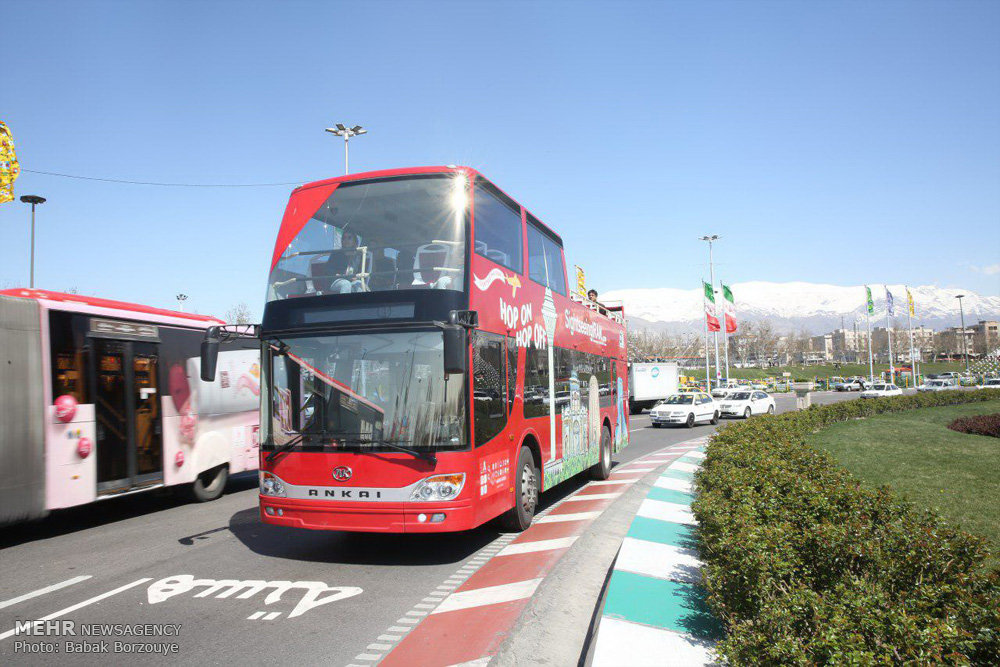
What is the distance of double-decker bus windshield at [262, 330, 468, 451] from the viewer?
6.90 m

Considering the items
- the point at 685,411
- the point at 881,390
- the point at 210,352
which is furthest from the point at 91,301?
the point at 881,390

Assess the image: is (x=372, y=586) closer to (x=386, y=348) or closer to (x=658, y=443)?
(x=386, y=348)

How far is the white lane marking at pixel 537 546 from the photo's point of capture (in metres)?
7.80

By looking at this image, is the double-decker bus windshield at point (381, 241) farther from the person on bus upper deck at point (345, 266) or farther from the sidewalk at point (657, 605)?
the sidewalk at point (657, 605)

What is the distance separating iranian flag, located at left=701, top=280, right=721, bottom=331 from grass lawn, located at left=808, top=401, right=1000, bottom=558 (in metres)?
17.7

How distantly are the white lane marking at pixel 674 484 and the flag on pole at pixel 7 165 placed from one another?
15448mm

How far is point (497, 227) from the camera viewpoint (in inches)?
342

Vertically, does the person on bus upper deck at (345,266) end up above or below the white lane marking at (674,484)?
above

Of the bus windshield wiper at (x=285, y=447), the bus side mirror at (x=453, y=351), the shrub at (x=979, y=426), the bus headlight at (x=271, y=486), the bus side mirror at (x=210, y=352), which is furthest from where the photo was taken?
the shrub at (x=979, y=426)

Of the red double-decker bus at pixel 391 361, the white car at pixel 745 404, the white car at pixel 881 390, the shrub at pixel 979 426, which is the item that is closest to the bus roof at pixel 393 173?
the red double-decker bus at pixel 391 361

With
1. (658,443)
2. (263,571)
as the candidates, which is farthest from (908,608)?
(658,443)

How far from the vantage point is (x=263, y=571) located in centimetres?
711

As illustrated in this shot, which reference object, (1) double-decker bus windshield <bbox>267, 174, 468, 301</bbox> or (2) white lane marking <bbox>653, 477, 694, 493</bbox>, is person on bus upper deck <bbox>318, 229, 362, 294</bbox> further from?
(2) white lane marking <bbox>653, 477, 694, 493</bbox>

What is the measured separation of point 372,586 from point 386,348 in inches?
94.9
